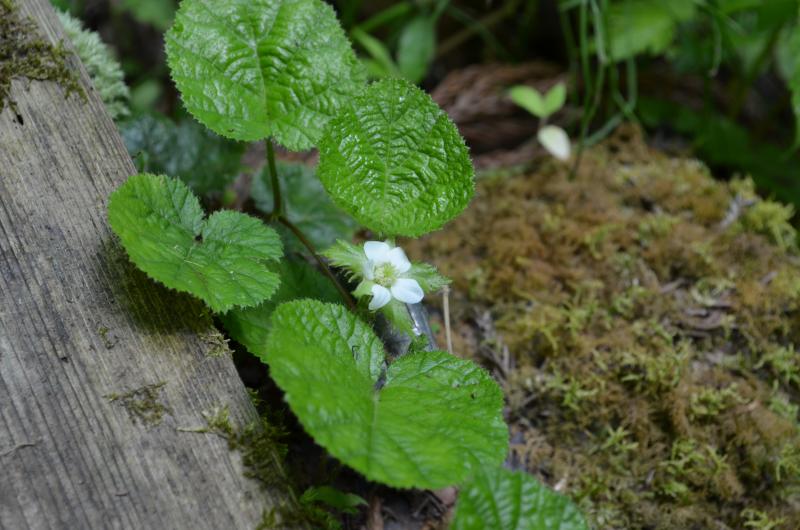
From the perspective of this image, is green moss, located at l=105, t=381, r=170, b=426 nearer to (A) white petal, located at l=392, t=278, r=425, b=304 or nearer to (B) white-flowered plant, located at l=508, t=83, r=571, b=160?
(A) white petal, located at l=392, t=278, r=425, b=304

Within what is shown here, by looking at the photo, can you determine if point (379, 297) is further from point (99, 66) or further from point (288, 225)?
point (99, 66)

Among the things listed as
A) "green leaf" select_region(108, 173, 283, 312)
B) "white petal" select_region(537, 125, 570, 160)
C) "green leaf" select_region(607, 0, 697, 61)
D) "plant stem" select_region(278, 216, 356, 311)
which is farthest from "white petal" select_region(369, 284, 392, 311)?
"green leaf" select_region(607, 0, 697, 61)

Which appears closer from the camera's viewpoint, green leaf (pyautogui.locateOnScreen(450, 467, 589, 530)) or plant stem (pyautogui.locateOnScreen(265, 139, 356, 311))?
green leaf (pyautogui.locateOnScreen(450, 467, 589, 530))

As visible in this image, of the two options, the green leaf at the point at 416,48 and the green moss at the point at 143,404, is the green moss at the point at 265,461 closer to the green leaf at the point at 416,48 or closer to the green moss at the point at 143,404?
the green moss at the point at 143,404

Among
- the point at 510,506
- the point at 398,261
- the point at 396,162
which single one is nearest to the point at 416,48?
the point at 396,162

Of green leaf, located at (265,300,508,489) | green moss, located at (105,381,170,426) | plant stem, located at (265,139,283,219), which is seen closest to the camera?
green leaf, located at (265,300,508,489)

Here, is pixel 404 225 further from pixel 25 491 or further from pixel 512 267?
pixel 25 491

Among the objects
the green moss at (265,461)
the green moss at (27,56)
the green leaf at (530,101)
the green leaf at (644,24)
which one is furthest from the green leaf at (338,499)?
the green leaf at (644,24)

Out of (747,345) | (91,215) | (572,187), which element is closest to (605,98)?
(572,187)
